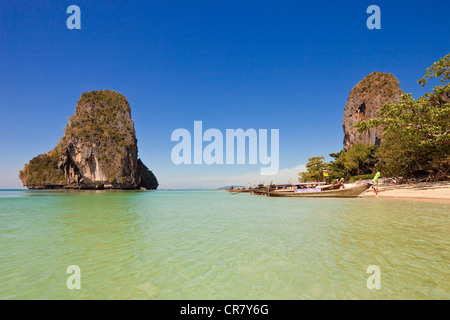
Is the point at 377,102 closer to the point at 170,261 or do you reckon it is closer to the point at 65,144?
the point at 170,261

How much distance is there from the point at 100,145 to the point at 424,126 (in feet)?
352

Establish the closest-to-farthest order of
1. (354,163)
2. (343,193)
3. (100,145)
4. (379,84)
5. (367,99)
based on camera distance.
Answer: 1. (343,193)
2. (354,163)
3. (379,84)
4. (367,99)
5. (100,145)

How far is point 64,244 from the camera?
24.4 ft

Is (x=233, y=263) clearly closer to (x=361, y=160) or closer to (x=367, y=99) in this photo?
(x=361, y=160)

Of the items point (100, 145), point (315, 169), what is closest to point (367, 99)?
point (315, 169)

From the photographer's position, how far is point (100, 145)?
94812 mm

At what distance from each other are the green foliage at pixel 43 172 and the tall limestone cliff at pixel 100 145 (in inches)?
1627

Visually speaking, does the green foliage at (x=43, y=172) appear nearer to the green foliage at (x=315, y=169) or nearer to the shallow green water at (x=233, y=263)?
the green foliage at (x=315, y=169)

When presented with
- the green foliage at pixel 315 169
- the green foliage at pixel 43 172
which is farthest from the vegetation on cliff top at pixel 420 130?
the green foliage at pixel 43 172

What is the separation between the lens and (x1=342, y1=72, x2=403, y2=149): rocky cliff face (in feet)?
266

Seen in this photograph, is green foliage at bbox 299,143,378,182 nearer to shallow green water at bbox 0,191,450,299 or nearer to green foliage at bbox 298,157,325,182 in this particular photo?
green foliage at bbox 298,157,325,182

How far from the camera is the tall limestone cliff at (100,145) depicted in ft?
292
